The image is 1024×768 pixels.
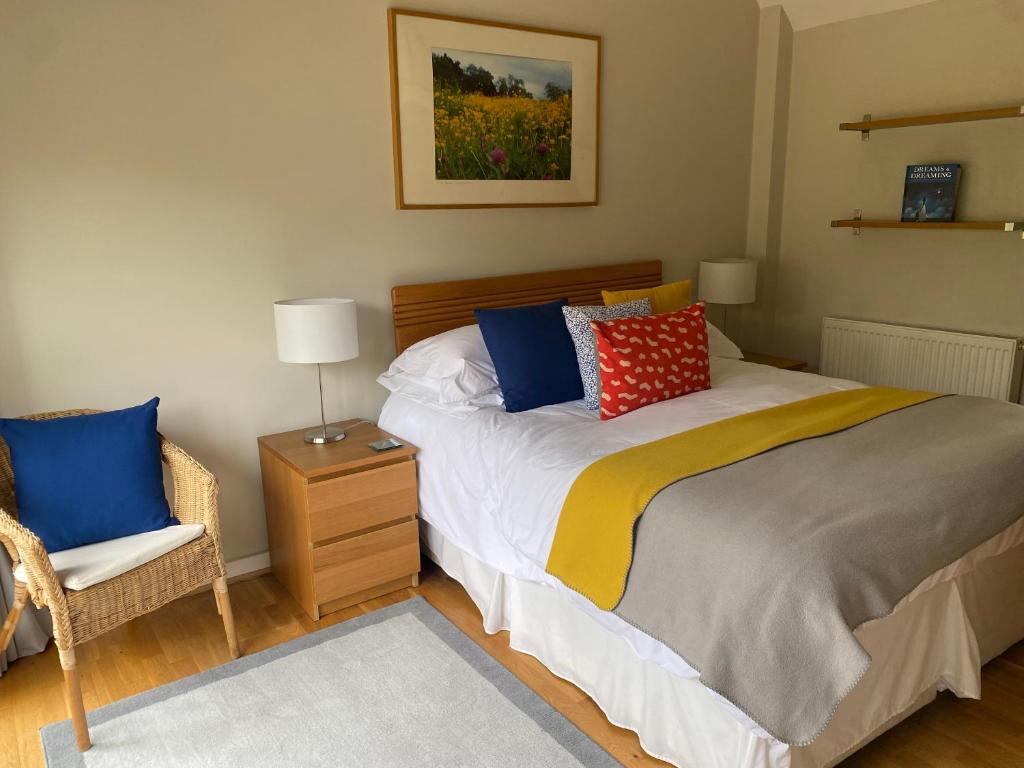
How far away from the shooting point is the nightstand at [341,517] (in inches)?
108

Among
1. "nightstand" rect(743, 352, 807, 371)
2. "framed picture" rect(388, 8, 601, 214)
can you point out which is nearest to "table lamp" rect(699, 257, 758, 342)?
"nightstand" rect(743, 352, 807, 371)

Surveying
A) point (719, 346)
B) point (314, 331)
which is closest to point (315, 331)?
point (314, 331)

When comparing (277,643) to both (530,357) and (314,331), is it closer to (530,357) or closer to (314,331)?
(314,331)

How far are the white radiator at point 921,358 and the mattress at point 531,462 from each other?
3.11 ft

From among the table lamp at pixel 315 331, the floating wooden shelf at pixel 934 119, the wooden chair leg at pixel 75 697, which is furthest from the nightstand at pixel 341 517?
the floating wooden shelf at pixel 934 119

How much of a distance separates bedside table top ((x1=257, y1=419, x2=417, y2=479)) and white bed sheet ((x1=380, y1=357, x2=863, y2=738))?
108 mm

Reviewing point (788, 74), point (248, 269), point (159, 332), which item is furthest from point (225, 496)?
point (788, 74)

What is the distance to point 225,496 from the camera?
3074 millimetres

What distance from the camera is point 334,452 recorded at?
114 inches

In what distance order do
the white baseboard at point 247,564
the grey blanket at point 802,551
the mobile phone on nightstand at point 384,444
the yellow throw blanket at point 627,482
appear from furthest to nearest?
the white baseboard at point 247,564 → the mobile phone on nightstand at point 384,444 → the yellow throw blanket at point 627,482 → the grey blanket at point 802,551

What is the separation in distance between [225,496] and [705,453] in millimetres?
1856

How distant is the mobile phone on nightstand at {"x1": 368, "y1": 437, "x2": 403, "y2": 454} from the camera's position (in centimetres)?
290

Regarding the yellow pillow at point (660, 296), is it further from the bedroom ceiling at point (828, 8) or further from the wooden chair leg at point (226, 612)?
the wooden chair leg at point (226, 612)

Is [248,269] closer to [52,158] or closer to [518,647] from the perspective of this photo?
[52,158]
